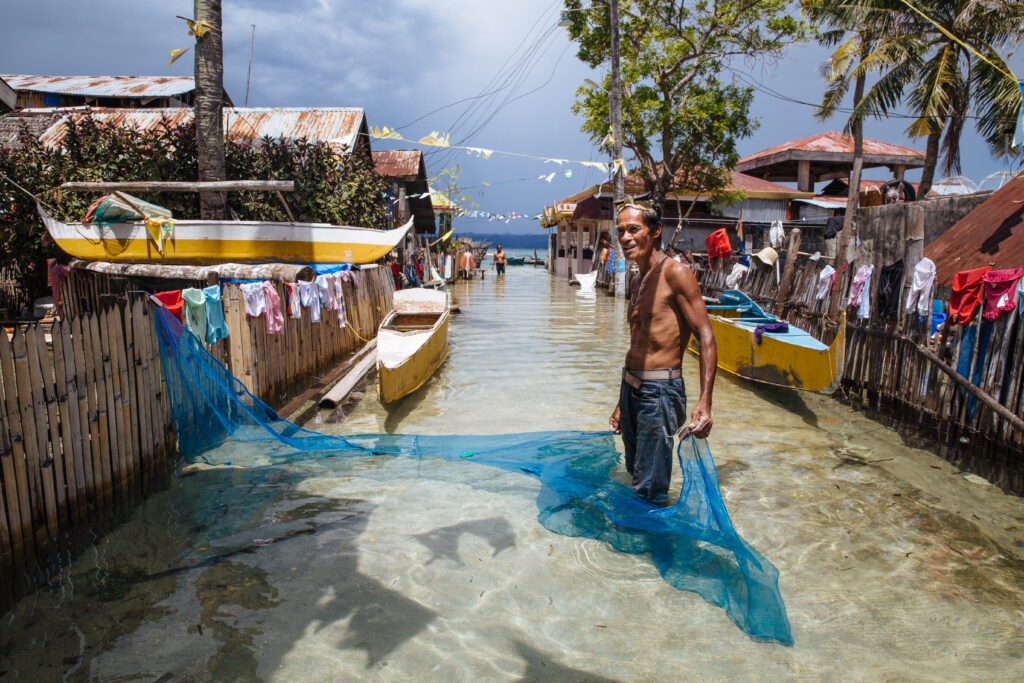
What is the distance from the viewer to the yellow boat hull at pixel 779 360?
8.08m

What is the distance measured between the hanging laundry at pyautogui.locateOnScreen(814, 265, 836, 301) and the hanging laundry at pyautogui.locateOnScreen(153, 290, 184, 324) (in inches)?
360

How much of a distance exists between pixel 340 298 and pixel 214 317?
4.35 m

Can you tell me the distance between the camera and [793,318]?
11266mm

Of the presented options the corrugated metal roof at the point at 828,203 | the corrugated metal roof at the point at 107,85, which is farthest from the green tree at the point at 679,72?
the corrugated metal roof at the point at 107,85

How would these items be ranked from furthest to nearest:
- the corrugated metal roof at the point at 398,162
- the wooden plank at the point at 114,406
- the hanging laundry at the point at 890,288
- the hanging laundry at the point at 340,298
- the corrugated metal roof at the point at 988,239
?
the corrugated metal roof at the point at 398,162 < the hanging laundry at the point at 340,298 < the hanging laundry at the point at 890,288 < the corrugated metal roof at the point at 988,239 < the wooden plank at the point at 114,406

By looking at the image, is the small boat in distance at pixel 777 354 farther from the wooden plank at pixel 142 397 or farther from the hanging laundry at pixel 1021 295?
the wooden plank at pixel 142 397

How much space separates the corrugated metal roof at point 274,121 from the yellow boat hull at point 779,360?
37.2ft

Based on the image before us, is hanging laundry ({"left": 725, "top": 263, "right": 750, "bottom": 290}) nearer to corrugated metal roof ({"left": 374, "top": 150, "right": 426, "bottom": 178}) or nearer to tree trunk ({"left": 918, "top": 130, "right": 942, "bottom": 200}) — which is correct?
tree trunk ({"left": 918, "top": 130, "right": 942, "bottom": 200})

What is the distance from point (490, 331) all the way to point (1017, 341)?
11268 mm

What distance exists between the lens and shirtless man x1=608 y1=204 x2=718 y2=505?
13.4 feet

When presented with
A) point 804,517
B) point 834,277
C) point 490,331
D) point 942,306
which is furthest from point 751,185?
point 804,517

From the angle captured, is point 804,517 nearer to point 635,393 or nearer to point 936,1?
point 635,393

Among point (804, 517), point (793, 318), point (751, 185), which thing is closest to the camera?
point (804, 517)

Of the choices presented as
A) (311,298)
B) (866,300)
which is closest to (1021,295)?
(866,300)
